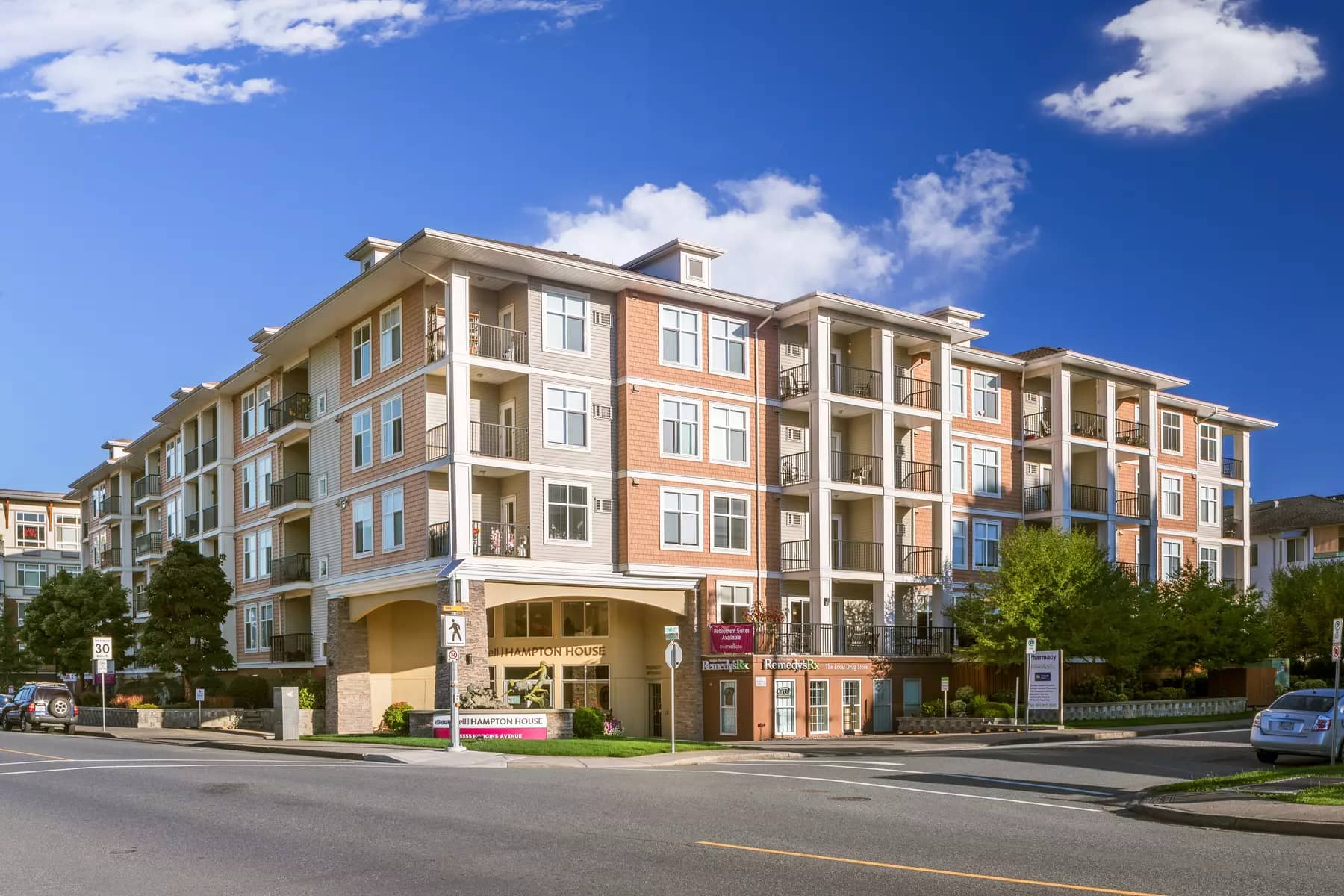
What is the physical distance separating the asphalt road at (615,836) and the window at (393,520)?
56.2 feet

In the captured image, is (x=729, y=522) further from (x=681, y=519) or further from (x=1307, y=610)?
(x=1307, y=610)

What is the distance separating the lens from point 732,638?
39469 millimetres

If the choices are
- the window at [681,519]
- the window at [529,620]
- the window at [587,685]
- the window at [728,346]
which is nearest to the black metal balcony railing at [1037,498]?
the window at [728,346]

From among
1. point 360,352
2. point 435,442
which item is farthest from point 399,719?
point 360,352

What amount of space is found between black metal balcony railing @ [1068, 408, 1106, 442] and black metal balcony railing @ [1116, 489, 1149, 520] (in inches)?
106

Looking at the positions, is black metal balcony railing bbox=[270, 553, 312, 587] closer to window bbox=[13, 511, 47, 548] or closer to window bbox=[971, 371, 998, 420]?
window bbox=[971, 371, 998, 420]

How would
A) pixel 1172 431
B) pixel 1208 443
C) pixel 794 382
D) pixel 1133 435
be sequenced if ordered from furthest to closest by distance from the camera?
pixel 1208 443 < pixel 1172 431 < pixel 1133 435 < pixel 794 382

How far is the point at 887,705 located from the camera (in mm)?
44562

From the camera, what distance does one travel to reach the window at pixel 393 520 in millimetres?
40844

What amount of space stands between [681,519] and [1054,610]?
13.2m

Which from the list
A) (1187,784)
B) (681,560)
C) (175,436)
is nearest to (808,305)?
(681,560)

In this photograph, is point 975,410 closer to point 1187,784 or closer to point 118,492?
point 1187,784

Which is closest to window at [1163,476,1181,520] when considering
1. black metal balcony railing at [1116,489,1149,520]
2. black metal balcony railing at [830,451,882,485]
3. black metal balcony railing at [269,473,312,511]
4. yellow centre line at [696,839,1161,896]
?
black metal balcony railing at [1116,489,1149,520]

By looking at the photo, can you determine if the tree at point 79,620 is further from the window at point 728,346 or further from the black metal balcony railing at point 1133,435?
the black metal balcony railing at point 1133,435
